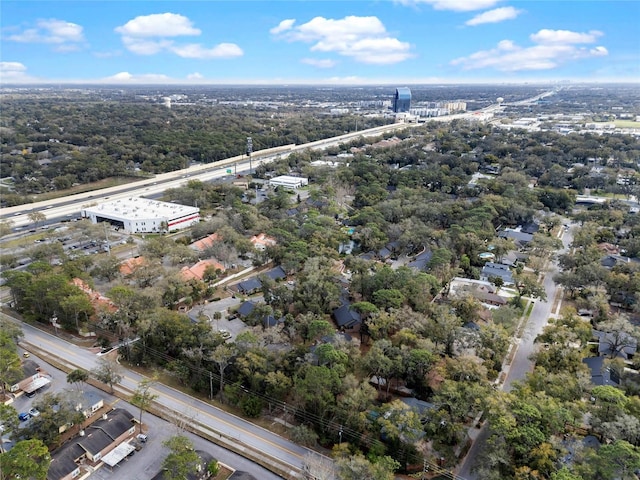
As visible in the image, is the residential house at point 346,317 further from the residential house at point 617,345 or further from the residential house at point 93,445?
the residential house at point 617,345

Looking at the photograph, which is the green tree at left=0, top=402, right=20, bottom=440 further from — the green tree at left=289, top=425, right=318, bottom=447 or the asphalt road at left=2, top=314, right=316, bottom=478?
the green tree at left=289, top=425, right=318, bottom=447

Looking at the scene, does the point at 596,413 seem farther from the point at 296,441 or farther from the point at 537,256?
the point at 537,256

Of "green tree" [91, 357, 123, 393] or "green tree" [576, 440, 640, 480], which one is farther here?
"green tree" [91, 357, 123, 393]

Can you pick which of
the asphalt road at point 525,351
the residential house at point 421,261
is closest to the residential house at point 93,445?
the asphalt road at point 525,351

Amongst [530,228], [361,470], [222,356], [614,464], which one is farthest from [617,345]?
[222,356]

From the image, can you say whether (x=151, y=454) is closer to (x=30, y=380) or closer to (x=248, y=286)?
(x=30, y=380)

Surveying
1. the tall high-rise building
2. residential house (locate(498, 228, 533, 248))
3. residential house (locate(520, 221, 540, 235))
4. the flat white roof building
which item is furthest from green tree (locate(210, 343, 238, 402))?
the tall high-rise building

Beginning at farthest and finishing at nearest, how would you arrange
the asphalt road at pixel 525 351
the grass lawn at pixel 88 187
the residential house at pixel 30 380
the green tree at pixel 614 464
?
the grass lawn at pixel 88 187 < the residential house at pixel 30 380 < the asphalt road at pixel 525 351 < the green tree at pixel 614 464
